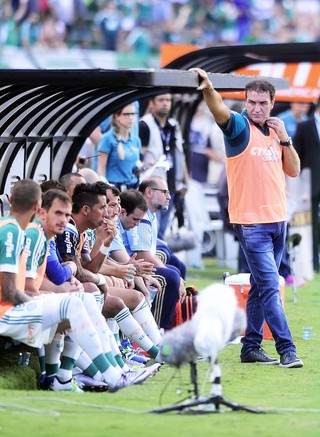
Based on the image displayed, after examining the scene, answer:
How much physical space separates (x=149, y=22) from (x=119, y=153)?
1907 cm

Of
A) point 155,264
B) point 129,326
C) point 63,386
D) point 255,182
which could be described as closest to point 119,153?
point 155,264

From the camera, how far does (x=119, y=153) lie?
13812 mm

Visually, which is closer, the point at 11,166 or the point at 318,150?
the point at 11,166

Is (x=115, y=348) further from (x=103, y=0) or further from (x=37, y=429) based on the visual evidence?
(x=103, y=0)

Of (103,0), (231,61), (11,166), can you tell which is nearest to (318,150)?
(231,61)

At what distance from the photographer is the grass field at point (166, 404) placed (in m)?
7.22

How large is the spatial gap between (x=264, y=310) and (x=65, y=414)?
2.97 metres

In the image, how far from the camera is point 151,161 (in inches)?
583

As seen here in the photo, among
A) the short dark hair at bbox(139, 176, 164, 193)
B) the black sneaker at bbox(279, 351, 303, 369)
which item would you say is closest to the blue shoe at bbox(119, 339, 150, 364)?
the black sneaker at bbox(279, 351, 303, 369)

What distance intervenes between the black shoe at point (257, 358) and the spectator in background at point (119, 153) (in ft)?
12.8

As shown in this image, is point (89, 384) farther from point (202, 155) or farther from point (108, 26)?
point (108, 26)

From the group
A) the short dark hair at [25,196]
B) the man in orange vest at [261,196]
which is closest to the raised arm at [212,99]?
the man in orange vest at [261,196]

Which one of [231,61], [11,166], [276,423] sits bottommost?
[276,423]

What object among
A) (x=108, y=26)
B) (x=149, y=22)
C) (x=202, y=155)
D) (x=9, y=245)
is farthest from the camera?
(x=149, y=22)
